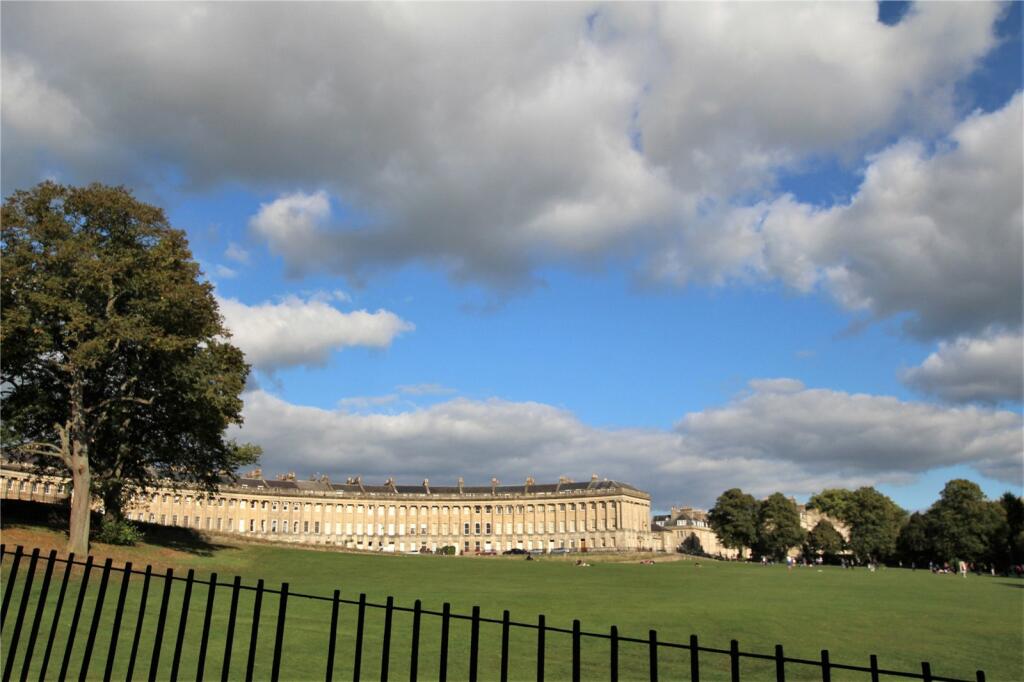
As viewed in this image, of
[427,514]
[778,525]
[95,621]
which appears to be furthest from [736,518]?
[95,621]

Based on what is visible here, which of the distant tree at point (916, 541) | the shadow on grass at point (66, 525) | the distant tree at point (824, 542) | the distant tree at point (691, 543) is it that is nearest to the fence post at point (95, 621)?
the shadow on grass at point (66, 525)

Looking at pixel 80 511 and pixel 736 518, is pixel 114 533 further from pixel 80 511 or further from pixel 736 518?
pixel 736 518

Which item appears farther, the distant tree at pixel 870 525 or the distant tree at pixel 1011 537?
the distant tree at pixel 870 525

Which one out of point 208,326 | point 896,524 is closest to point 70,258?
point 208,326

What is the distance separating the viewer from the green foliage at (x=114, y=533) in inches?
1624

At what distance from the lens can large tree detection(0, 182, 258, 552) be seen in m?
34.5

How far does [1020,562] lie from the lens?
3853 inches

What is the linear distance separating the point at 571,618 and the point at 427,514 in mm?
130468

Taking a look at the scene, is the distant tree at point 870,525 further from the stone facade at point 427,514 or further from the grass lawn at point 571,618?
the grass lawn at point 571,618

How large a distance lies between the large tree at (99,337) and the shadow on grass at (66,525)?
3.16 meters

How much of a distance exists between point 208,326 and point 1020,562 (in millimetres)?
103028

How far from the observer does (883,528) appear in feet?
371

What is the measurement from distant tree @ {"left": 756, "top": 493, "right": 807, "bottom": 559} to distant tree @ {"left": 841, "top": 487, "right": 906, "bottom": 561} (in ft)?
27.1

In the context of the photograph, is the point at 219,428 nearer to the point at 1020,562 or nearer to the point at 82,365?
the point at 82,365
